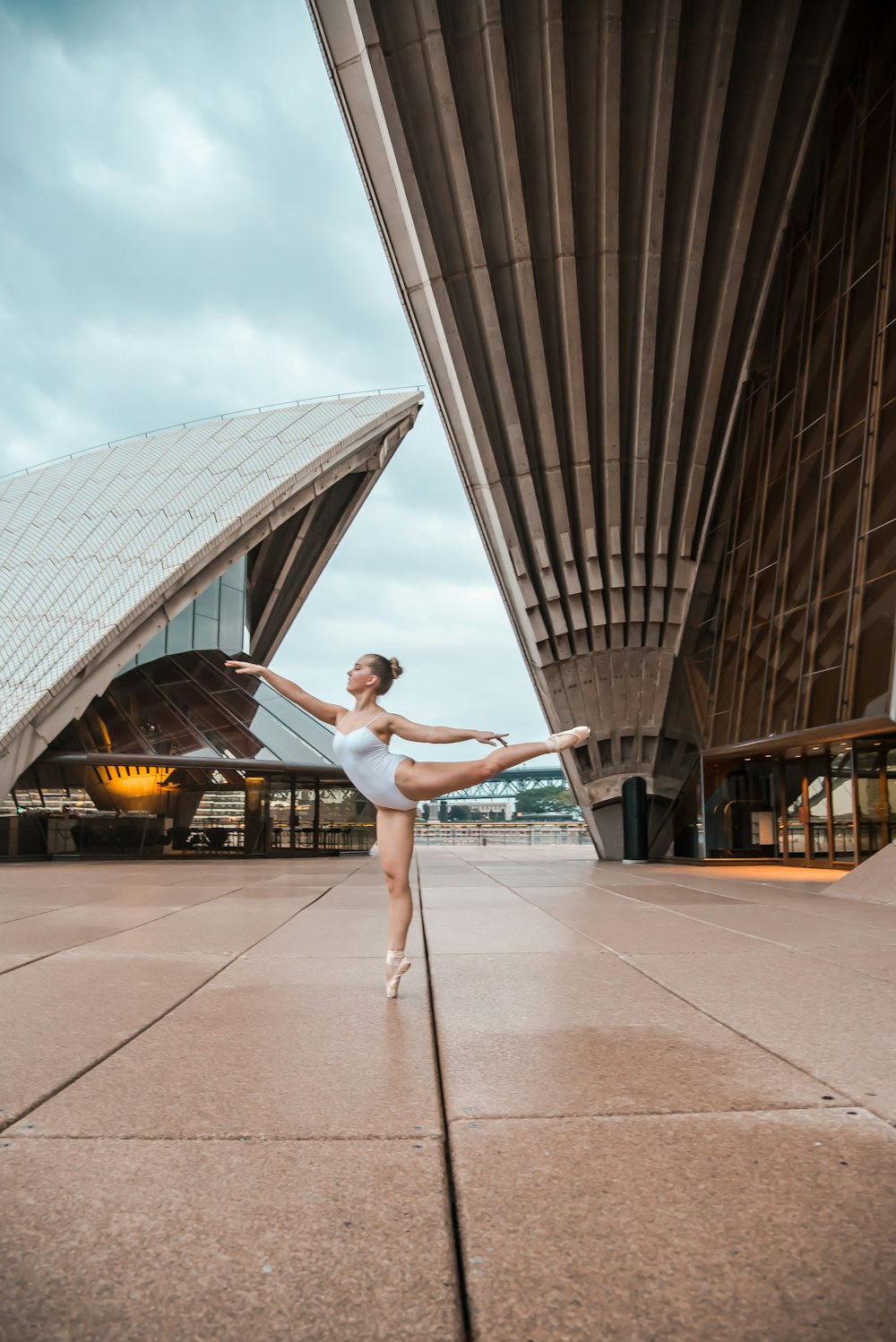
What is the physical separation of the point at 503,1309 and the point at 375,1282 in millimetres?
250

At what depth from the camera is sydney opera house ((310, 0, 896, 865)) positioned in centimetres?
1483

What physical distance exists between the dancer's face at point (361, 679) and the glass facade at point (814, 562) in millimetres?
9940

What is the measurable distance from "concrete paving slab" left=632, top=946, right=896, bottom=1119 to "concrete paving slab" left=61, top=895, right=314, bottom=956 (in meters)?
2.94

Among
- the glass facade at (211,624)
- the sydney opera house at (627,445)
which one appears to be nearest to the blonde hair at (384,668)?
the sydney opera house at (627,445)

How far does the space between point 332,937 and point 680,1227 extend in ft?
16.6

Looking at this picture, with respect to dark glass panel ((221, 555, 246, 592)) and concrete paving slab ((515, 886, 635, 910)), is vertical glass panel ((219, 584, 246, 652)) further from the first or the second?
concrete paving slab ((515, 886, 635, 910))

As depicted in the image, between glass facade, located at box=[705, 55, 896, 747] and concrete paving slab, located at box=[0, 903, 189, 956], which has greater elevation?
glass facade, located at box=[705, 55, 896, 747]

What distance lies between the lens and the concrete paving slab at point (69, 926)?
19.9 ft

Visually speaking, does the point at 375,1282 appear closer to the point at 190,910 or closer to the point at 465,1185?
the point at 465,1185

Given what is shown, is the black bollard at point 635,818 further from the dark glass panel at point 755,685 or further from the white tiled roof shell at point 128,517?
the white tiled roof shell at point 128,517

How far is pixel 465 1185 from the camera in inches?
82.2

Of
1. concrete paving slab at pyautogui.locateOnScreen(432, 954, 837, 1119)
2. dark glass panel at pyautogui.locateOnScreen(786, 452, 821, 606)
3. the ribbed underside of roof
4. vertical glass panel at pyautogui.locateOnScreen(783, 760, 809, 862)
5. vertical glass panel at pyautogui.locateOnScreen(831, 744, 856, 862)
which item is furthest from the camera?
the ribbed underside of roof

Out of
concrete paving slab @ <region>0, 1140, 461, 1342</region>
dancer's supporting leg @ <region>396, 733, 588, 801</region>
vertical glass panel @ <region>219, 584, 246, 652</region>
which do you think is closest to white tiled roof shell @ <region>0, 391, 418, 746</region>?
vertical glass panel @ <region>219, 584, 246, 652</region>

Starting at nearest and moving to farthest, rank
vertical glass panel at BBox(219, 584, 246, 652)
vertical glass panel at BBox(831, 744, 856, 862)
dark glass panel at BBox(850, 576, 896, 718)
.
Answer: dark glass panel at BBox(850, 576, 896, 718) < vertical glass panel at BBox(831, 744, 856, 862) < vertical glass panel at BBox(219, 584, 246, 652)
